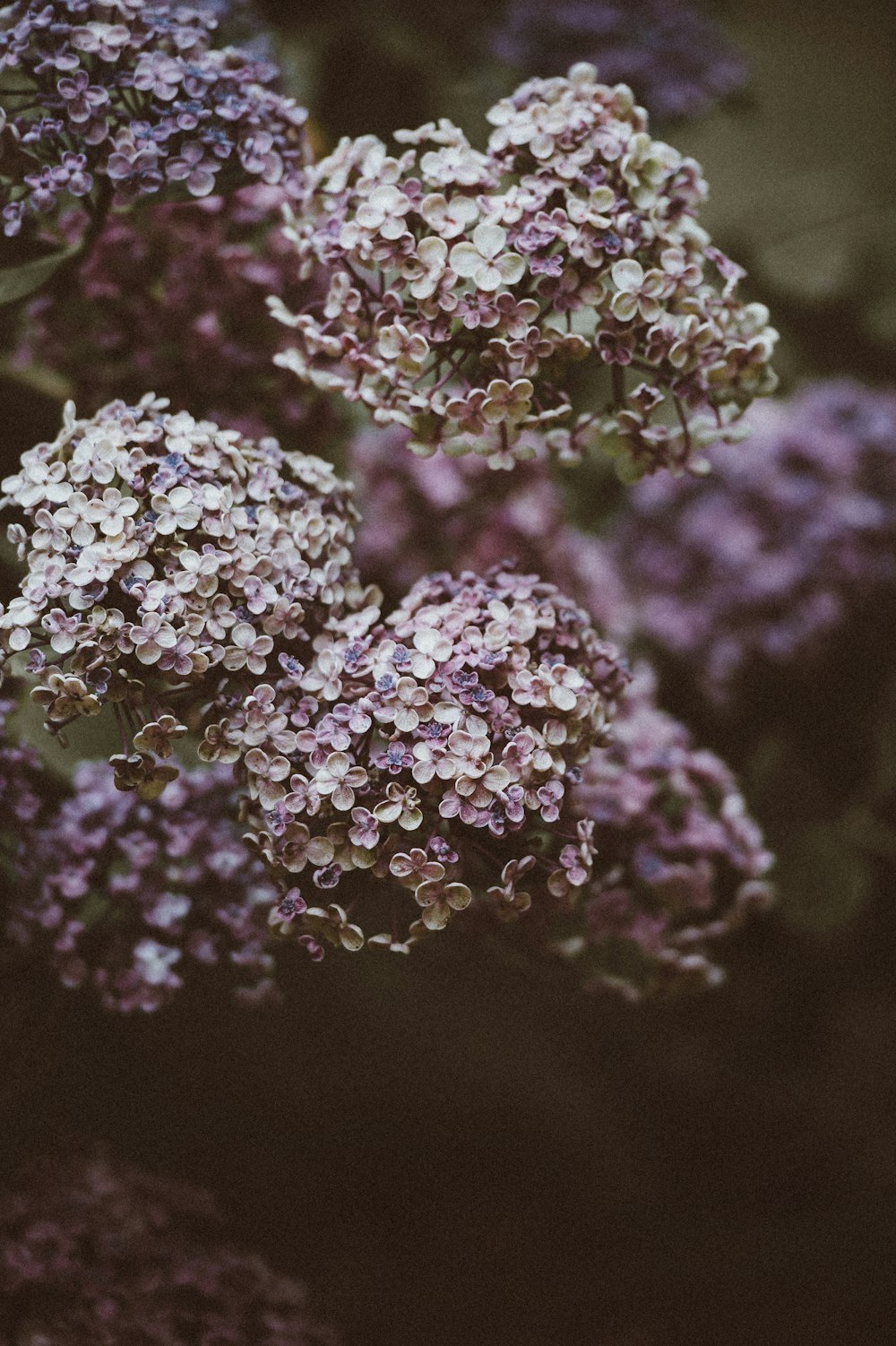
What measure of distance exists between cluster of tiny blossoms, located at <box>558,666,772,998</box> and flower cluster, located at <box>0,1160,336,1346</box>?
0.30 meters

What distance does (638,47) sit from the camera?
1.33 m

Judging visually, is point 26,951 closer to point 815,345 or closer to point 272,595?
point 272,595

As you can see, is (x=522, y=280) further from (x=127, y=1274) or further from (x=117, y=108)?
(x=127, y=1274)

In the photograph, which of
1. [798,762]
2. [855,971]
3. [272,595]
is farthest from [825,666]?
[272,595]

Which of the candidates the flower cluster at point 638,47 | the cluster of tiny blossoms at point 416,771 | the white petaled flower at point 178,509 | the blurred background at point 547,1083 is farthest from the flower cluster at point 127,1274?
the flower cluster at point 638,47

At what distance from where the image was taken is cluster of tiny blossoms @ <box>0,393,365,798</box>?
59cm

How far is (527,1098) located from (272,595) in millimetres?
626

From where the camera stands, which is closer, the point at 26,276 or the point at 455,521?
the point at 26,276

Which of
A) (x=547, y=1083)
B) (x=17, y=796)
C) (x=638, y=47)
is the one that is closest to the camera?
(x=17, y=796)

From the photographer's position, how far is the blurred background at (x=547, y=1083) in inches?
33.2

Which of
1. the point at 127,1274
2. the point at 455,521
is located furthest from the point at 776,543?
the point at 127,1274

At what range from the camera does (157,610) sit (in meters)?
0.59

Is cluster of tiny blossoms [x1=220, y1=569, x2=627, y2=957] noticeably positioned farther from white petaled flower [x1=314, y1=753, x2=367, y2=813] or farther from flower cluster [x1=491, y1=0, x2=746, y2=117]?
flower cluster [x1=491, y1=0, x2=746, y2=117]

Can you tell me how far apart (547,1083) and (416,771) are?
23.8 inches
